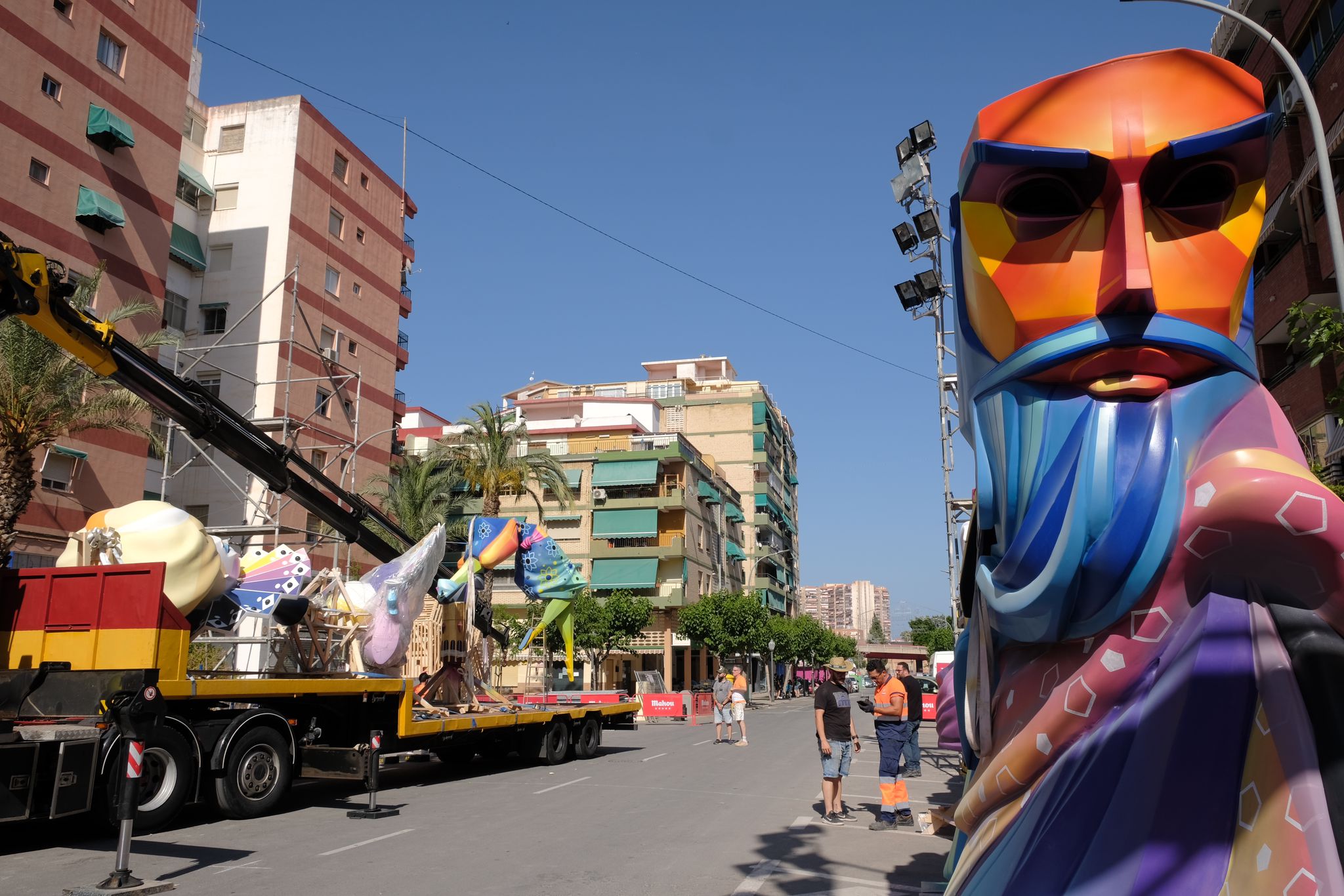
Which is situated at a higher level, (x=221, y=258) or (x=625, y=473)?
(x=221, y=258)

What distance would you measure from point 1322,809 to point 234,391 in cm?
3767

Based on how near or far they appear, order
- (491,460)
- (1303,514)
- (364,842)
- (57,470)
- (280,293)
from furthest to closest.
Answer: (280,293), (491,460), (57,470), (364,842), (1303,514)

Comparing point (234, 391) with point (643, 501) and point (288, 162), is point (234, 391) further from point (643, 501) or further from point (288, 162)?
point (643, 501)

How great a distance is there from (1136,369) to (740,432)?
76128 millimetres

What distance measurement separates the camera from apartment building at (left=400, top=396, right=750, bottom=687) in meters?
56.6

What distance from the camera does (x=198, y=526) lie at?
12.3 meters

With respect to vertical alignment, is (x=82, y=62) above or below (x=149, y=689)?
above

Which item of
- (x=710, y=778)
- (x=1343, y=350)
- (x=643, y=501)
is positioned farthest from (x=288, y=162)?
(x=1343, y=350)

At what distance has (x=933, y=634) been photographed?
329 ft

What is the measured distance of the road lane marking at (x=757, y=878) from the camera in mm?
7668

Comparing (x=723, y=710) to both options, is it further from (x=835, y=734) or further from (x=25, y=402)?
(x=25, y=402)

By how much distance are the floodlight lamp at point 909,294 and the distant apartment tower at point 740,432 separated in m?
51.5

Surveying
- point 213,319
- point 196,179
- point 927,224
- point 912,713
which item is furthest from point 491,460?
point 912,713

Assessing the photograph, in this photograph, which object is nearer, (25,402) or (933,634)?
(25,402)
